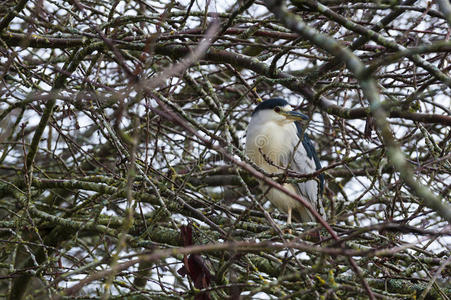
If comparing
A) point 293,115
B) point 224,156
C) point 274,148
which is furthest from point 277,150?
point 224,156

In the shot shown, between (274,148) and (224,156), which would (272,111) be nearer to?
(274,148)

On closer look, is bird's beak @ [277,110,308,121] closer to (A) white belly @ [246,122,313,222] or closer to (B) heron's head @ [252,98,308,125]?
(B) heron's head @ [252,98,308,125]

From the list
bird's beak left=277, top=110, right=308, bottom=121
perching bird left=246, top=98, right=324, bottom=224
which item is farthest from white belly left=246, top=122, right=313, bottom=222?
bird's beak left=277, top=110, right=308, bottom=121

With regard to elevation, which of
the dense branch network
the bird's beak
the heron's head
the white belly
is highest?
the heron's head

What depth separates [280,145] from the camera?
4.50 metres

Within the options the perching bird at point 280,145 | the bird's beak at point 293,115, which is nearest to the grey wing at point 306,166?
the perching bird at point 280,145

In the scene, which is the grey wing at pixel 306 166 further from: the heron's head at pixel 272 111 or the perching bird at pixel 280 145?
the heron's head at pixel 272 111

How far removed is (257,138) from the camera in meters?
4.44

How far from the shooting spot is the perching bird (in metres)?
4.44

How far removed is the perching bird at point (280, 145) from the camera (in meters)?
4.44

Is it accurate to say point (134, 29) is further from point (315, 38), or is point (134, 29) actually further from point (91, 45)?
point (315, 38)

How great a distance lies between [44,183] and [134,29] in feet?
3.90

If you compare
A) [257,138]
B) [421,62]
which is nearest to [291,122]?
[257,138]

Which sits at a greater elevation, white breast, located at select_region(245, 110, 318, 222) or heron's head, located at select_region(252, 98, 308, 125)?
heron's head, located at select_region(252, 98, 308, 125)
